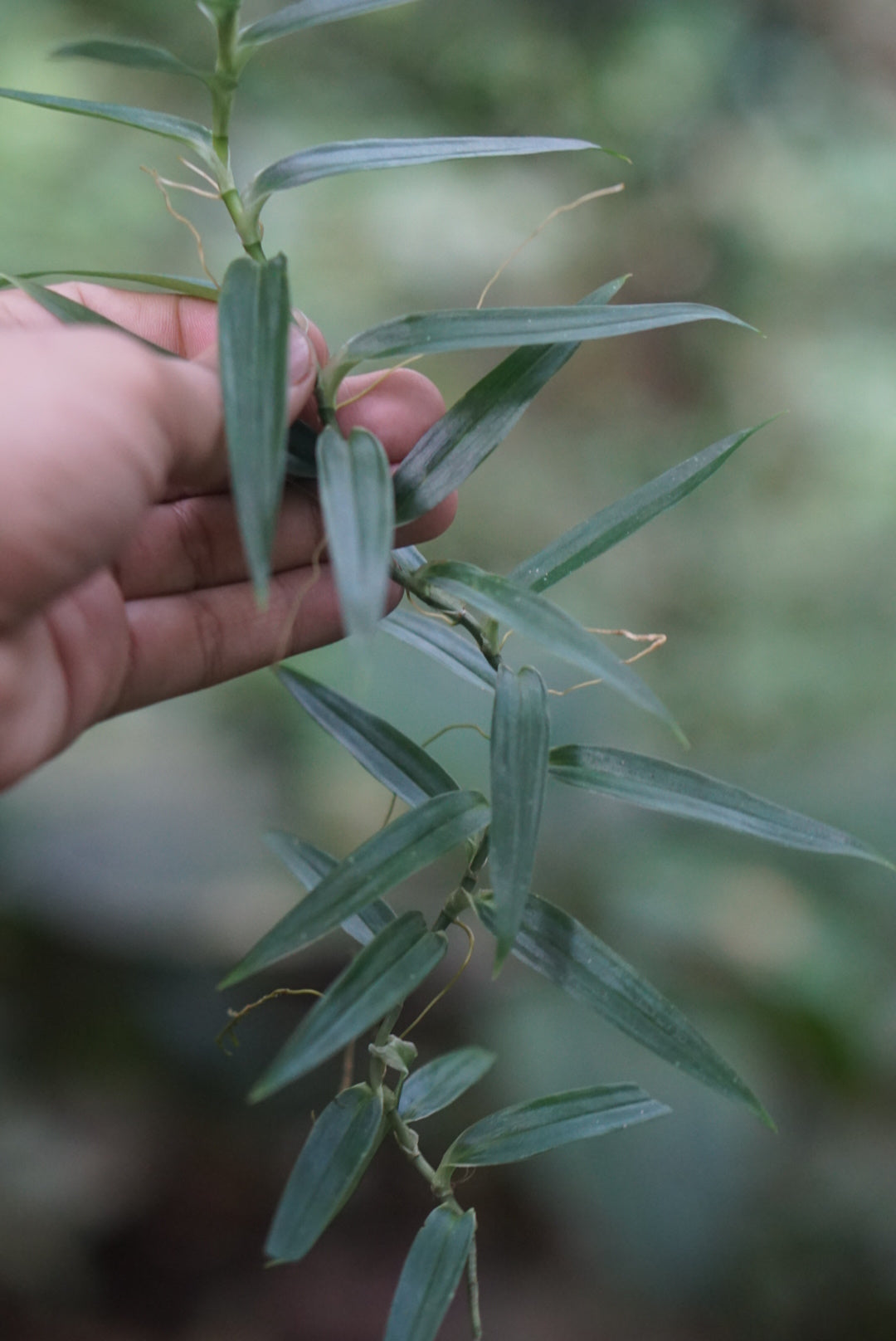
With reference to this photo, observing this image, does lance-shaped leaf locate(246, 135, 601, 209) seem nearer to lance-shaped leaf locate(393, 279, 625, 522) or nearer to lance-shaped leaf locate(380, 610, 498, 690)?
lance-shaped leaf locate(393, 279, 625, 522)

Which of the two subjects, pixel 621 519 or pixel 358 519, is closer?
pixel 358 519

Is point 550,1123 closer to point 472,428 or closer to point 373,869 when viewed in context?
point 373,869

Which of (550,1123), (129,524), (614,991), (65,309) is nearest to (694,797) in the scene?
(614,991)

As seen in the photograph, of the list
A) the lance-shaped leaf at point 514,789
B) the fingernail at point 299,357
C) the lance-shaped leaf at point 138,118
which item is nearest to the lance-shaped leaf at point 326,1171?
the lance-shaped leaf at point 514,789

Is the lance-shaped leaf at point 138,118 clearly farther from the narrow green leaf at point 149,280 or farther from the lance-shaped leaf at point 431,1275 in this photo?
the lance-shaped leaf at point 431,1275

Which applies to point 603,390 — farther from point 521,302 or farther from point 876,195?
point 876,195

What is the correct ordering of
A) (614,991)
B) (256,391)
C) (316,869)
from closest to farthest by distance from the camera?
(256,391)
(614,991)
(316,869)

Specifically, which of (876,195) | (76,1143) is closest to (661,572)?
(876,195)
